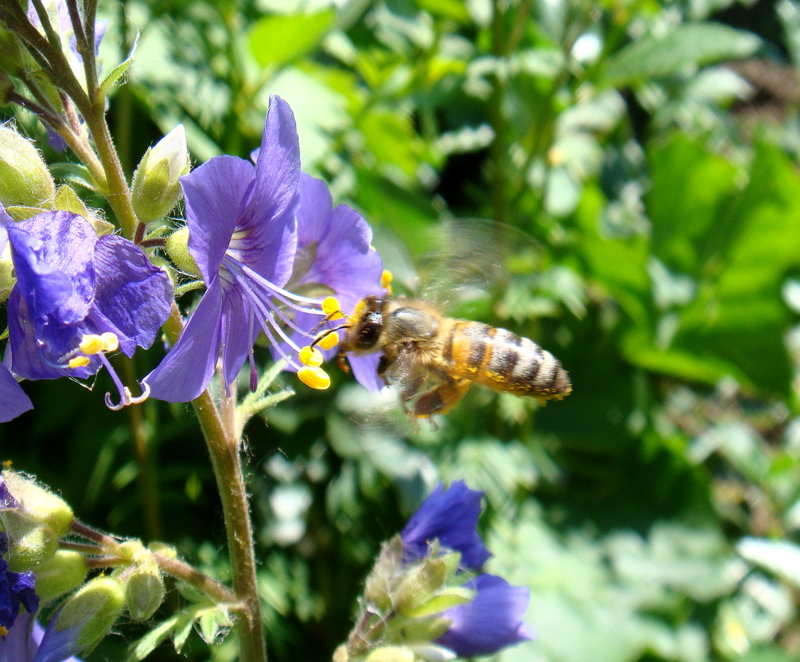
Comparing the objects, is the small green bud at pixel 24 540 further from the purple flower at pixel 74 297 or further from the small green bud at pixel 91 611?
the purple flower at pixel 74 297

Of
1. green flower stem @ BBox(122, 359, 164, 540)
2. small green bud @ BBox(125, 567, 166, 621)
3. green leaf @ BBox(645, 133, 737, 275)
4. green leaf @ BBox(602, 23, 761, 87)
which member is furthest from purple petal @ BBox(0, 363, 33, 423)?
green leaf @ BBox(645, 133, 737, 275)

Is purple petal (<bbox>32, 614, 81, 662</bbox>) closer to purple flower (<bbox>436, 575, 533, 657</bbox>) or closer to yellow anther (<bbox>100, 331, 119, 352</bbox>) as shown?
yellow anther (<bbox>100, 331, 119, 352</bbox>)

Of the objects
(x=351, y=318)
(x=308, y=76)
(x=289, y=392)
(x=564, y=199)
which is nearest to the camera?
(x=289, y=392)

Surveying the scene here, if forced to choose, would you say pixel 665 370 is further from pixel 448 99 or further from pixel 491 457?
pixel 448 99

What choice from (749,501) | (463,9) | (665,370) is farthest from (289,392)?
(749,501)

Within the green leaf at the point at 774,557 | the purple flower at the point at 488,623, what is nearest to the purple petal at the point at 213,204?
the purple flower at the point at 488,623
